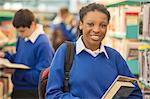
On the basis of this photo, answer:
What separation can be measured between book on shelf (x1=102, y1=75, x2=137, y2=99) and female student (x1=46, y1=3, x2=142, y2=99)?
0.14 metres

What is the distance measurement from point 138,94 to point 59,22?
6.99 meters

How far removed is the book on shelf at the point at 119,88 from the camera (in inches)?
104

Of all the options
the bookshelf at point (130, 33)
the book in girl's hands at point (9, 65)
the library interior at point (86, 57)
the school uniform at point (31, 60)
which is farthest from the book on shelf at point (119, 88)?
the book in girl's hands at point (9, 65)

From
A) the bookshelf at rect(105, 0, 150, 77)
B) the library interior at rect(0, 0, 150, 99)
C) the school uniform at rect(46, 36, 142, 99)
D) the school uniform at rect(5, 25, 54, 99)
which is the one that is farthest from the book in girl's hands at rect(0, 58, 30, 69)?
the school uniform at rect(46, 36, 142, 99)

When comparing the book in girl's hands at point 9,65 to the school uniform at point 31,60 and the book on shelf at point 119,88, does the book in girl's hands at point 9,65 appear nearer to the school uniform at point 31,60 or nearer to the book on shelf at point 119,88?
the school uniform at point 31,60

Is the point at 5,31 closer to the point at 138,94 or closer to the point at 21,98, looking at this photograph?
the point at 21,98

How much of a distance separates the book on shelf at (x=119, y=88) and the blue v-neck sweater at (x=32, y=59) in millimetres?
1821

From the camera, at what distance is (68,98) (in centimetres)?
274

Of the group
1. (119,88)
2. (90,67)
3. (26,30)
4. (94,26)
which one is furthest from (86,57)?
(26,30)

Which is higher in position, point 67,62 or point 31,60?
point 67,62

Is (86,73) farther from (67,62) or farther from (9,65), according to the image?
(9,65)

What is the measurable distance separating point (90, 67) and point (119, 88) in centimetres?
28

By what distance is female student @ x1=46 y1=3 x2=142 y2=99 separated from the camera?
9.10 feet

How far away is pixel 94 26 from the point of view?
2.79 m
